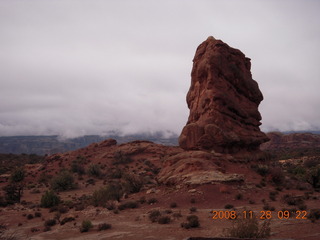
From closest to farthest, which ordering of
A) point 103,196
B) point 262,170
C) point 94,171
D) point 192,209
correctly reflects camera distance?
point 192,209
point 103,196
point 262,170
point 94,171

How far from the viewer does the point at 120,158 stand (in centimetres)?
4331

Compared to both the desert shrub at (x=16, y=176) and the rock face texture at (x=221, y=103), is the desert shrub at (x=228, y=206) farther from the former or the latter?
the desert shrub at (x=16, y=176)

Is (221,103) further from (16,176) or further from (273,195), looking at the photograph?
(16,176)

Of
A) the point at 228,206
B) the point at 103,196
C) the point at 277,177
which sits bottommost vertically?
the point at 103,196

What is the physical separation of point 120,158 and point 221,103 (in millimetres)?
25951

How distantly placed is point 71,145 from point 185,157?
605ft

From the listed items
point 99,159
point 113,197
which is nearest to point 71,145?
point 99,159

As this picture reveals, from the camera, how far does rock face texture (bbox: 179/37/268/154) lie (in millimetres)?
21312

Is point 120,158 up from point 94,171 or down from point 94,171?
up

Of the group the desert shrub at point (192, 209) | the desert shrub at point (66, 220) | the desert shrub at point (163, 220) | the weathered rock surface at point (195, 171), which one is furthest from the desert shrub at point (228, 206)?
the desert shrub at point (66, 220)

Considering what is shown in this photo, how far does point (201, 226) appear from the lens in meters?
11.1

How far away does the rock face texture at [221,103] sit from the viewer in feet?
69.9

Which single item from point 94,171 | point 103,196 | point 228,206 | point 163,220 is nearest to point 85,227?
point 163,220

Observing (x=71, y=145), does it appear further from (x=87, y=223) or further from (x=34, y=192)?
(x=87, y=223)
